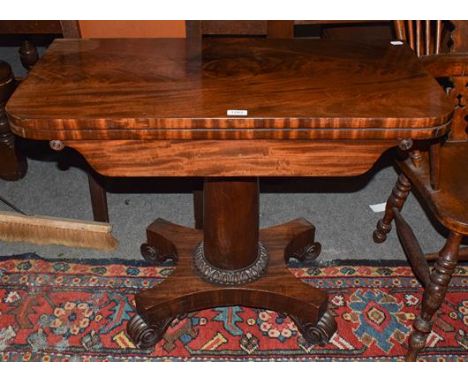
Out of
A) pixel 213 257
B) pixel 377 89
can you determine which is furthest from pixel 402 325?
pixel 377 89

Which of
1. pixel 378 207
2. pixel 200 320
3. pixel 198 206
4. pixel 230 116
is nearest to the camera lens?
pixel 230 116

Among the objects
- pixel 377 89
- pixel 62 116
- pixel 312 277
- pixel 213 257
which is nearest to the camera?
pixel 62 116

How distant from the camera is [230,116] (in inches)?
52.6

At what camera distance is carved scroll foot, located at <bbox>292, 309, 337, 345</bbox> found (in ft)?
6.42

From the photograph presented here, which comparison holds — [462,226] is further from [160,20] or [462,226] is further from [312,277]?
[160,20]

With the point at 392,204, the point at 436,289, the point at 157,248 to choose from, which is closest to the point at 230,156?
the point at 436,289

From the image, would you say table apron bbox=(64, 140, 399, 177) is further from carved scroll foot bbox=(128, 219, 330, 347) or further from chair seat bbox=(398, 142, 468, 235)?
carved scroll foot bbox=(128, 219, 330, 347)

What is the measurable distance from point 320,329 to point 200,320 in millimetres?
452

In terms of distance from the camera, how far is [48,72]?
62.0 inches

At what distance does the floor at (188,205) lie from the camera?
2.40 metres

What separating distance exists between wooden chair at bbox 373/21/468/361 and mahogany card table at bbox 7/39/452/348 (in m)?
0.17

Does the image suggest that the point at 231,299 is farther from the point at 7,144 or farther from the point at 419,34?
the point at 7,144

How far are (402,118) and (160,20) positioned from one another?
1137mm

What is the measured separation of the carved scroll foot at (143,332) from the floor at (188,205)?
1.42 feet
